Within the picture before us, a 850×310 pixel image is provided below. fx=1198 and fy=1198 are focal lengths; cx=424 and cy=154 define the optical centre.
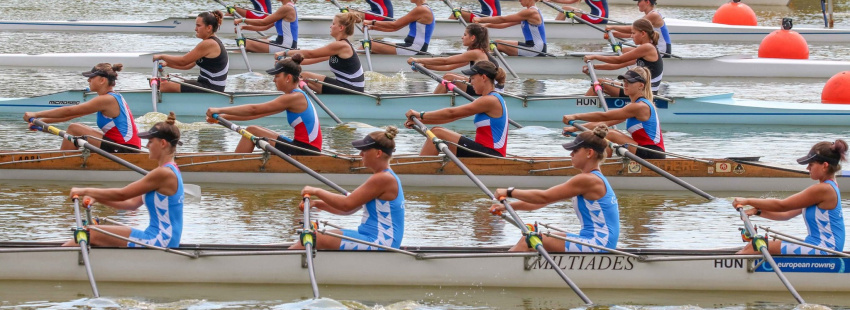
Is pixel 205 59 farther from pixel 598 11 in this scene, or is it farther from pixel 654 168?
pixel 598 11

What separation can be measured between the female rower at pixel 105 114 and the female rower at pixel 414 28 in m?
7.70

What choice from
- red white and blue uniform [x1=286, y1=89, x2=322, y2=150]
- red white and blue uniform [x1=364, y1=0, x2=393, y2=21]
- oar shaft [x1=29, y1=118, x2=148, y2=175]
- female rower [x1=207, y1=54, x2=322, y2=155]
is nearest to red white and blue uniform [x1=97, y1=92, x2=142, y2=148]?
oar shaft [x1=29, y1=118, x2=148, y2=175]

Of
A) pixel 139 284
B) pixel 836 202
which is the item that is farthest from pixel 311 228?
pixel 836 202

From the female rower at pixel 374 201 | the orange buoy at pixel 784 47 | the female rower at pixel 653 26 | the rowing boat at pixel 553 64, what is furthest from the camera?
the orange buoy at pixel 784 47

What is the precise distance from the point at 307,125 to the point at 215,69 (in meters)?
3.85

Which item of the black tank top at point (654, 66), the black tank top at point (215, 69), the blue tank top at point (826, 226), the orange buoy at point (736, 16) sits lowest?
the blue tank top at point (826, 226)

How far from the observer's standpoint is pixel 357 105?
15672 mm

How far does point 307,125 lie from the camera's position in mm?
11703

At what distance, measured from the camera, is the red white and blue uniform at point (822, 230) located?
851cm

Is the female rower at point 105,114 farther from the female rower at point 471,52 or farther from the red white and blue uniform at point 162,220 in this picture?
the female rower at point 471,52

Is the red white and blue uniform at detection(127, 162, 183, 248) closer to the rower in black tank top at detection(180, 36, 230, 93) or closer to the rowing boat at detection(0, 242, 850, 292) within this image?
the rowing boat at detection(0, 242, 850, 292)

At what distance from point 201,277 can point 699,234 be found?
4391 millimetres

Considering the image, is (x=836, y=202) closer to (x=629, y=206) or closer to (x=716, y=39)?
(x=629, y=206)

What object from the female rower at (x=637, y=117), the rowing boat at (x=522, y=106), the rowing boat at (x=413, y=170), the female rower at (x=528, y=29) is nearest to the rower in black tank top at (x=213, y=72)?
the rowing boat at (x=522, y=106)
